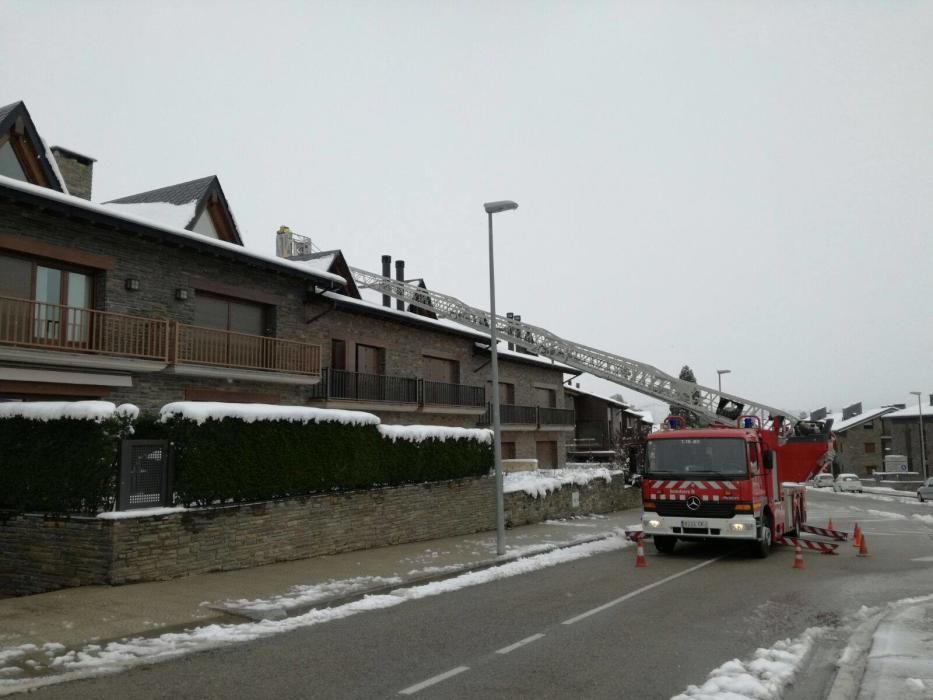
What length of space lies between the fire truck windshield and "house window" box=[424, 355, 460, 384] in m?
16.8

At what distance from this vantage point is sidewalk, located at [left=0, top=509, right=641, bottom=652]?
28.3 ft

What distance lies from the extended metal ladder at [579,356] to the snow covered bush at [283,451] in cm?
1433

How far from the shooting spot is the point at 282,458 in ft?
47.0

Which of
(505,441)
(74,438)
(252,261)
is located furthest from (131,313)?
(505,441)

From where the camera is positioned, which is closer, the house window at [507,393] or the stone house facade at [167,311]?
the stone house facade at [167,311]

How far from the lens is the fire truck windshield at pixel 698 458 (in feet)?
47.9

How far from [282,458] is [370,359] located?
1404cm

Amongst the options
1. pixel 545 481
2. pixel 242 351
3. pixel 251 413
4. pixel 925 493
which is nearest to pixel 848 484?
pixel 925 493

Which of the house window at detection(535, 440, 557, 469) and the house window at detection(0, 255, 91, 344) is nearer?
the house window at detection(0, 255, 91, 344)

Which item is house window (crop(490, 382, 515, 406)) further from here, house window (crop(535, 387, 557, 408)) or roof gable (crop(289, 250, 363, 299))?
roof gable (crop(289, 250, 363, 299))

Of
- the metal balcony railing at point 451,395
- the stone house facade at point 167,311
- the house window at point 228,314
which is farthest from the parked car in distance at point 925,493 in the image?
the house window at point 228,314

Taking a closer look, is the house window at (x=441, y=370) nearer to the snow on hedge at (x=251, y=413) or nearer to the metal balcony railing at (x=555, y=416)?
the metal balcony railing at (x=555, y=416)

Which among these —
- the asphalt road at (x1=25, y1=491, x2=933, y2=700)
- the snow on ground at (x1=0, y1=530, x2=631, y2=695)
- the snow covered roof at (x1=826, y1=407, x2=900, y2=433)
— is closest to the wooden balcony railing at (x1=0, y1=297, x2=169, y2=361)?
the snow on ground at (x1=0, y1=530, x2=631, y2=695)

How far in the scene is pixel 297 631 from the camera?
8.78m
